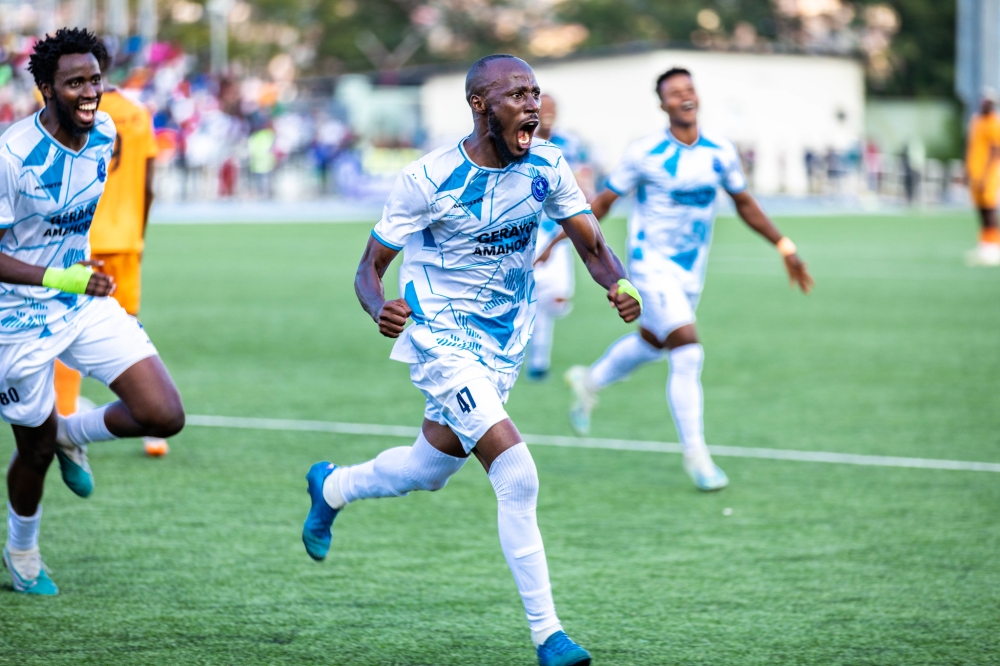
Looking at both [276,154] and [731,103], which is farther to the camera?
[731,103]

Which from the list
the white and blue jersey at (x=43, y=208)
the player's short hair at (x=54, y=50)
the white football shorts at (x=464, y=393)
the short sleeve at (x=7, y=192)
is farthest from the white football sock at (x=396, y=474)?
the player's short hair at (x=54, y=50)

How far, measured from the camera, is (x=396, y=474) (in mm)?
5168

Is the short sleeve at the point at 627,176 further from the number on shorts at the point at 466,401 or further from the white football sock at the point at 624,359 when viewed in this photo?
the number on shorts at the point at 466,401

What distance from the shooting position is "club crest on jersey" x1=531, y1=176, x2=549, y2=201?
4754mm

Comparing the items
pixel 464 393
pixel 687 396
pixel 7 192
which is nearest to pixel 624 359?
pixel 687 396

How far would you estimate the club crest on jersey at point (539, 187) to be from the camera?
15.6ft

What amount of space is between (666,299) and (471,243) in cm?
320

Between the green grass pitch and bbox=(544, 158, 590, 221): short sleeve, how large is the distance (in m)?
1.61

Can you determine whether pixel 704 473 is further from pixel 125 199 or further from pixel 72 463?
pixel 125 199

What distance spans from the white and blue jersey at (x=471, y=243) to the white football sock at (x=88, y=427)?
159cm

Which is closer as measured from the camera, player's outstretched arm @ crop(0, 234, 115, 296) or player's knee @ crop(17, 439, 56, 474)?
player's outstretched arm @ crop(0, 234, 115, 296)

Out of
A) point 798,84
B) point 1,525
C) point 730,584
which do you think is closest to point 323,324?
point 1,525

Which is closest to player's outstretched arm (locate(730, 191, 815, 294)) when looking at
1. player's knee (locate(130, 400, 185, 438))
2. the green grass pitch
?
the green grass pitch

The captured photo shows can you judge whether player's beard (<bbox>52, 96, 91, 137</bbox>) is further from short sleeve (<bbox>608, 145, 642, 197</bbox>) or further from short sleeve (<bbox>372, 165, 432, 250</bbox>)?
short sleeve (<bbox>608, 145, 642, 197</bbox>)
